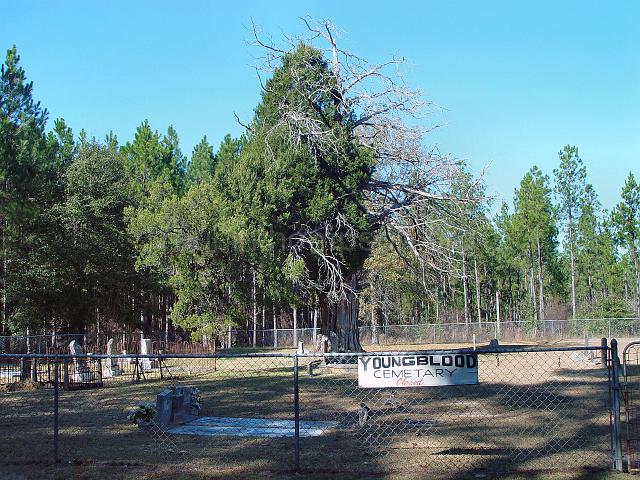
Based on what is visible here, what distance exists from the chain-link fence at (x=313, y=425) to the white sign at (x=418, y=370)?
0.07m

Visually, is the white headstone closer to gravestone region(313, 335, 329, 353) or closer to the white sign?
gravestone region(313, 335, 329, 353)

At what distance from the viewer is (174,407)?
13.1 meters

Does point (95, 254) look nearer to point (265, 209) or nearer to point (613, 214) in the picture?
point (265, 209)

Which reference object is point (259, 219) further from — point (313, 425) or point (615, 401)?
point (615, 401)

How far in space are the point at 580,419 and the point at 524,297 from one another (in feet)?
229

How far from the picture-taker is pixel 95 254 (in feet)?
148

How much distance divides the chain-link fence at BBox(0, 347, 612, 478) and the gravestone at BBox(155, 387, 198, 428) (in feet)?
0.12

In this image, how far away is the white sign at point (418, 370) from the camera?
8125 millimetres

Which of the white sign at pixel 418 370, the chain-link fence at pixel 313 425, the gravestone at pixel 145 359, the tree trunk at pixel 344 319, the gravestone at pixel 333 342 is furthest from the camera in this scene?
the tree trunk at pixel 344 319

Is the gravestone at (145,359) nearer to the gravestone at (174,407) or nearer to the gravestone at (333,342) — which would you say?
the gravestone at (333,342)

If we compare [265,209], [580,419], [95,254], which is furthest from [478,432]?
[95,254]

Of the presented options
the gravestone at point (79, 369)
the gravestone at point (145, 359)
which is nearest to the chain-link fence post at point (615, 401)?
the gravestone at point (79, 369)

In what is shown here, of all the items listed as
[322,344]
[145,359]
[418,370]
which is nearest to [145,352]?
[145,359]

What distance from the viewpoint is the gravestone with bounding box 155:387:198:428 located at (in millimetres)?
12637
